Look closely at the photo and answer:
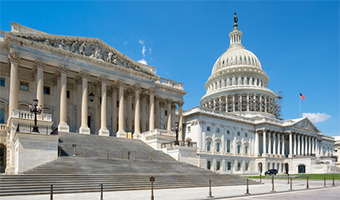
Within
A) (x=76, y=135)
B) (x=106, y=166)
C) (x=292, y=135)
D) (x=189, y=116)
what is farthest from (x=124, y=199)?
(x=292, y=135)

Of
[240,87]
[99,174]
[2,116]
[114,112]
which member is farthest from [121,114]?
[240,87]

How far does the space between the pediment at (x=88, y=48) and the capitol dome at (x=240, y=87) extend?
55.8 m

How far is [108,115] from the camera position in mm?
54062

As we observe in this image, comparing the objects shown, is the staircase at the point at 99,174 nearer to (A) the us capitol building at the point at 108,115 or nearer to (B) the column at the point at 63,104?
(B) the column at the point at 63,104

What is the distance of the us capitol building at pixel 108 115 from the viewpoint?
34609 millimetres

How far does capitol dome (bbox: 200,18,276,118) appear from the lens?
357 ft

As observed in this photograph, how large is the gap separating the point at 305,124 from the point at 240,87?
83.8 feet

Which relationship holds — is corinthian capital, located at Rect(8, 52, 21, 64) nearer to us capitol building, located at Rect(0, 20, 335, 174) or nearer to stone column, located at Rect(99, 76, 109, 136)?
us capitol building, located at Rect(0, 20, 335, 174)

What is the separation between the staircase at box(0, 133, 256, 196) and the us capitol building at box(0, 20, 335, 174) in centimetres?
345

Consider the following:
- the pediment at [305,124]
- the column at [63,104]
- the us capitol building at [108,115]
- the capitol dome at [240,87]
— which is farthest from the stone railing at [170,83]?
the pediment at [305,124]

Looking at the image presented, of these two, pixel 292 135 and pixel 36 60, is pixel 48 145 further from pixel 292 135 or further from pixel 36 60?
pixel 292 135

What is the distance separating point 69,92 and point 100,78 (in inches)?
258

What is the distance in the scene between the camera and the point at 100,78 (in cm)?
4850

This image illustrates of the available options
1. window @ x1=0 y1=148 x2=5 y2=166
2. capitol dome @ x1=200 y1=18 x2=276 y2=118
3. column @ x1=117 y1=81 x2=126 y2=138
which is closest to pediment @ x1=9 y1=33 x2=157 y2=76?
column @ x1=117 y1=81 x2=126 y2=138
